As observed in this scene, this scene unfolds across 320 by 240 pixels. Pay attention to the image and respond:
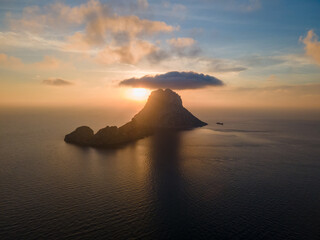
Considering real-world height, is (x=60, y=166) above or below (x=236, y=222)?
above

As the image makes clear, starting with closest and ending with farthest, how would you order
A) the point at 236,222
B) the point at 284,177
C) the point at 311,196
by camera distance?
the point at 236,222, the point at 311,196, the point at 284,177

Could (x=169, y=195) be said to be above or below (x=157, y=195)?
below

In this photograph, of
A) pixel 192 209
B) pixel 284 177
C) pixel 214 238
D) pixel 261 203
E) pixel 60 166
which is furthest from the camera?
pixel 60 166

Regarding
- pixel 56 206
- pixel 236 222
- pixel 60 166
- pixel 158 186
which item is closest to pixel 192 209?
pixel 236 222

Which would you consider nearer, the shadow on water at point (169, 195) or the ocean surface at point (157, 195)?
the ocean surface at point (157, 195)

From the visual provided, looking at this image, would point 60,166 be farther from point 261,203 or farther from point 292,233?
point 292,233

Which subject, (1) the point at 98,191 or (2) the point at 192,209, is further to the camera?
(1) the point at 98,191

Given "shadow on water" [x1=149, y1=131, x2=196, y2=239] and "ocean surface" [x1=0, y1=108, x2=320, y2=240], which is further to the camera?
"shadow on water" [x1=149, y1=131, x2=196, y2=239]
